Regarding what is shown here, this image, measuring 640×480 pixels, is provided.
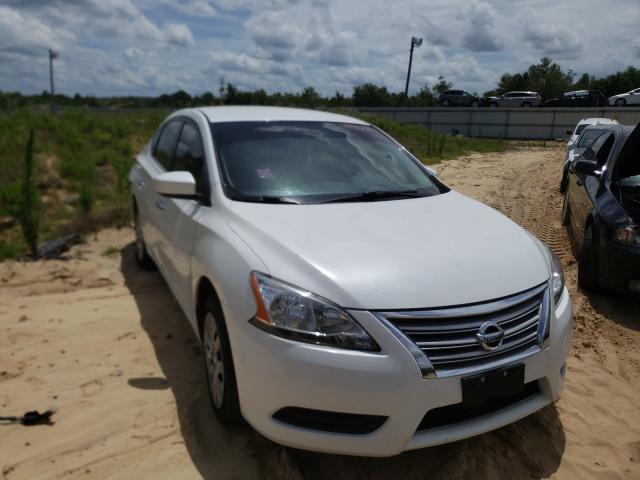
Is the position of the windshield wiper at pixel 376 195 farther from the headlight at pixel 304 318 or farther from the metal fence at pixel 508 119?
the metal fence at pixel 508 119

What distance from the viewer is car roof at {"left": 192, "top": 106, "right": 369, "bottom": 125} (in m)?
3.74

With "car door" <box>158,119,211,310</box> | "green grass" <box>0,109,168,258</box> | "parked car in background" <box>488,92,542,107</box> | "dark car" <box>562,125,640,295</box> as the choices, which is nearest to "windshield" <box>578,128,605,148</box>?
"dark car" <box>562,125,640,295</box>

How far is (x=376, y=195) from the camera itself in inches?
126

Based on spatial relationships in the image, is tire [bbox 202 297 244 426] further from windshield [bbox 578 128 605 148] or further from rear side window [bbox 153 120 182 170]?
windshield [bbox 578 128 605 148]

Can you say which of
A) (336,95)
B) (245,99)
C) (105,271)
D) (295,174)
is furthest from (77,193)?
(336,95)

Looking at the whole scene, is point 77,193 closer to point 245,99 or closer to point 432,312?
point 432,312

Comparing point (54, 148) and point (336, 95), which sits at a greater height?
point (336, 95)

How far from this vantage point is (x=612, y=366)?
3545mm

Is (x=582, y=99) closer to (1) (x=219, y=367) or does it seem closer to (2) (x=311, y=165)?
(2) (x=311, y=165)

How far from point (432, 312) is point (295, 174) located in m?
1.47

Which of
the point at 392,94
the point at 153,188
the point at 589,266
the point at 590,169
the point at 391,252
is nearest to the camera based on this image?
the point at 391,252

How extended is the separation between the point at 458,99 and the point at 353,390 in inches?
1596

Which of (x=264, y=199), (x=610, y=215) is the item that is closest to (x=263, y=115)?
(x=264, y=199)

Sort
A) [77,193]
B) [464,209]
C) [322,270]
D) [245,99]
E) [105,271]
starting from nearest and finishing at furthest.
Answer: [322,270] → [464,209] → [105,271] → [77,193] → [245,99]
